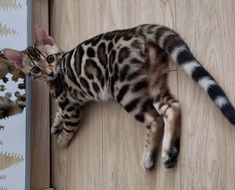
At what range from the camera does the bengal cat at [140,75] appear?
108 centimetres

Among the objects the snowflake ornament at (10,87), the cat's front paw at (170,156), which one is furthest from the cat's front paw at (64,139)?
the cat's front paw at (170,156)

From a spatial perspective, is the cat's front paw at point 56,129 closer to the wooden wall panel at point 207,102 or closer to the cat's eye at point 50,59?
the cat's eye at point 50,59

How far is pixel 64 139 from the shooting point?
5.21ft

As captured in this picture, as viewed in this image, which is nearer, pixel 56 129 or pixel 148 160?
pixel 148 160

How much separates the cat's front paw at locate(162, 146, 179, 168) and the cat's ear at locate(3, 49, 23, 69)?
0.75m

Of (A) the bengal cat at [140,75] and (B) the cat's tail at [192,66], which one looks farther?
(A) the bengal cat at [140,75]

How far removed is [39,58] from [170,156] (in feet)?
2.25

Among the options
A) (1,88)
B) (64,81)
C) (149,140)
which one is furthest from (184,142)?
(1,88)

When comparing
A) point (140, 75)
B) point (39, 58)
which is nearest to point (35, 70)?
point (39, 58)

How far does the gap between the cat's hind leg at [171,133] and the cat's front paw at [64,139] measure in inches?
22.0

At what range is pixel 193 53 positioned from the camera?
43.1 inches

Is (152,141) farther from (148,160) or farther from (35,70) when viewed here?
(35,70)

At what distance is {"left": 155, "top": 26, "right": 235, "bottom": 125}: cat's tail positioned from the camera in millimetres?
957

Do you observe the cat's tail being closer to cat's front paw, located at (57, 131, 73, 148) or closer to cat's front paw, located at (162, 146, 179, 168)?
cat's front paw, located at (162, 146, 179, 168)
